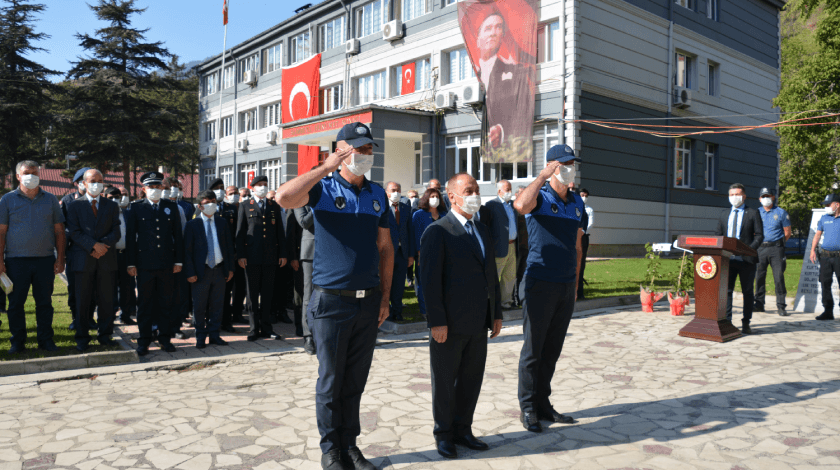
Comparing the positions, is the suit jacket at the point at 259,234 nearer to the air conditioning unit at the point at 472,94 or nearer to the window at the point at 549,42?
the air conditioning unit at the point at 472,94

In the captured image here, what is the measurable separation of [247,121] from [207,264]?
34.4 meters

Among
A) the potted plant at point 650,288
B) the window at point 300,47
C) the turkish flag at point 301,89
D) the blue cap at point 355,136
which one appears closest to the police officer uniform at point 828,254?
the potted plant at point 650,288

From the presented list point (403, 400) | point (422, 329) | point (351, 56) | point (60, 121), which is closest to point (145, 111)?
point (60, 121)

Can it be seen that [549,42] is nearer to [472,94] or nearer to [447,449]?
[472,94]

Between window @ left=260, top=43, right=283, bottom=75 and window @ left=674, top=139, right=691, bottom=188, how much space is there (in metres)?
23.5

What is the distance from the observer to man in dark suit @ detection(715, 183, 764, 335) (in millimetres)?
9359

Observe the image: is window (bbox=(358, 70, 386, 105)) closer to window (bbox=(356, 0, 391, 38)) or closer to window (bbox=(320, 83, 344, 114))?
window (bbox=(320, 83, 344, 114))

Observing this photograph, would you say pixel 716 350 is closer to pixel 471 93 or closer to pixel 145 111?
pixel 471 93

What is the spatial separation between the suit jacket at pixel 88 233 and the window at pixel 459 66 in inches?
704

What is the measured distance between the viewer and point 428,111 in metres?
25.1

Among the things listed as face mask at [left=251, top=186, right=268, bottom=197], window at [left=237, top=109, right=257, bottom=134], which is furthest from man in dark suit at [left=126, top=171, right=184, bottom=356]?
window at [left=237, top=109, right=257, bottom=134]

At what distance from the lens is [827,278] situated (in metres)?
10.6

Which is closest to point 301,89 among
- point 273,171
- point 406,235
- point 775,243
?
point 273,171

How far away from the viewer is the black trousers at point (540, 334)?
16.4 ft
